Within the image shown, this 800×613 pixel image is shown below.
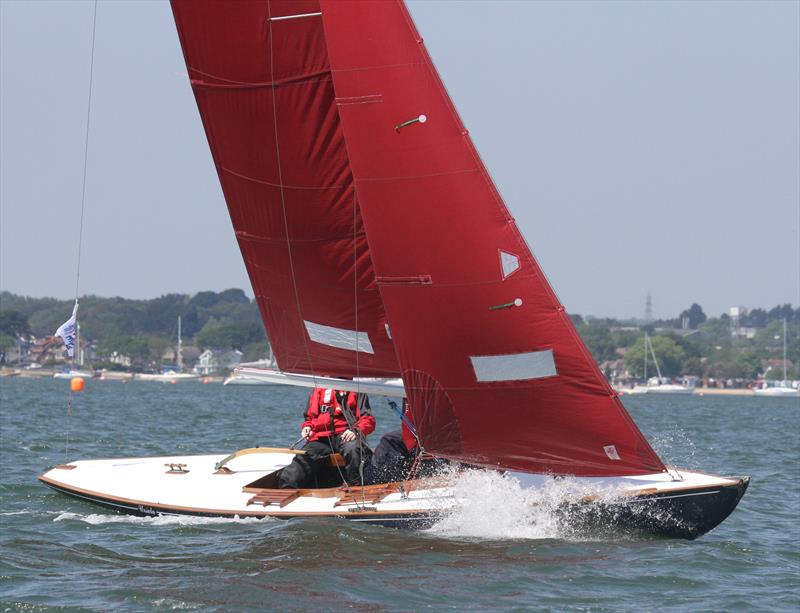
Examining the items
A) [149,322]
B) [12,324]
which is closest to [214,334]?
[12,324]

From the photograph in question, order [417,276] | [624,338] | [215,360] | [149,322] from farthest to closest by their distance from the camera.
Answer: [624,338]
[149,322]
[215,360]
[417,276]

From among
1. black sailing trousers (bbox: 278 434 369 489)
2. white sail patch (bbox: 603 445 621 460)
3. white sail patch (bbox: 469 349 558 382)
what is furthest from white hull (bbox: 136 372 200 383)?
white sail patch (bbox: 603 445 621 460)

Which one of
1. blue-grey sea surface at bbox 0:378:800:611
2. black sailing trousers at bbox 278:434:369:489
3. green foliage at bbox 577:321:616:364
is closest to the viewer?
blue-grey sea surface at bbox 0:378:800:611

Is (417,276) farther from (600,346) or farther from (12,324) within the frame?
(600,346)

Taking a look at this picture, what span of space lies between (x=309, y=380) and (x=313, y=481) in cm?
94

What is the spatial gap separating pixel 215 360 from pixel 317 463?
123m

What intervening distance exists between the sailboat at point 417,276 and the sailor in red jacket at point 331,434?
0.16 m

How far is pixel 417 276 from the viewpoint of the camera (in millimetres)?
11016

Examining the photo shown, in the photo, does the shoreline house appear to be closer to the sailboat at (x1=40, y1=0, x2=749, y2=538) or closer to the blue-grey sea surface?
the blue-grey sea surface

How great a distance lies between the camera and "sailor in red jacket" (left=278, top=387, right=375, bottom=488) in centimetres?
1221

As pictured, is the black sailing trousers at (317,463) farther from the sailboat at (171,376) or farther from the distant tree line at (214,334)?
the distant tree line at (214,334)

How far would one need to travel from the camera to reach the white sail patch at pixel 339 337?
12.5m

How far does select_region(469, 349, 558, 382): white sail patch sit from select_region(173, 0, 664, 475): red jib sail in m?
0.01

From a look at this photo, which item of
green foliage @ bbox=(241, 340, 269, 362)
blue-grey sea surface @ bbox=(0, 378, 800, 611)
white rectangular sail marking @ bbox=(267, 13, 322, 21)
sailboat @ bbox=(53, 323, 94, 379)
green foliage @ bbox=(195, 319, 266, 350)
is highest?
green foliage @ bbox=(195, 319, 266, 350)
